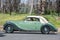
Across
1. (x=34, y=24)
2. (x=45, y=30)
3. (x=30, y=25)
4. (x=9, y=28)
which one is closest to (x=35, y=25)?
(x=34, y=24)

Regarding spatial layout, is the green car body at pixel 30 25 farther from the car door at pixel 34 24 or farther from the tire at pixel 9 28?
the tire at pixel 9 28

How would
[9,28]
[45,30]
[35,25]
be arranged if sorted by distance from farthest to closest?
[9,28], [45,30], [35,25]

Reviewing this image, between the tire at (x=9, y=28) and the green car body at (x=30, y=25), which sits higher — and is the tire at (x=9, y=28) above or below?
below

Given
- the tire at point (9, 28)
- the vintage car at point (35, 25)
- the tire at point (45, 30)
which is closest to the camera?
the vintage car at point (35, 25)

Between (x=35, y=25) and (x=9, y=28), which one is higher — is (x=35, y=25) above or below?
above

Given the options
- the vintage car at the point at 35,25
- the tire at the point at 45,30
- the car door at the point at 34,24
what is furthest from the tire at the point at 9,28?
the tire at the point at 45,30

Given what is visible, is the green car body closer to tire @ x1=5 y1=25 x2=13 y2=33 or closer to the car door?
the car door

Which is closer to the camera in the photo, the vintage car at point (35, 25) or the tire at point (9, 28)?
the vintage car at point (35, 25)

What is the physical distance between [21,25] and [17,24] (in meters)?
0.32

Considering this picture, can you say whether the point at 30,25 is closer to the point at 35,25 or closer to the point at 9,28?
the point at 35,25

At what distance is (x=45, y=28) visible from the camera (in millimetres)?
20219

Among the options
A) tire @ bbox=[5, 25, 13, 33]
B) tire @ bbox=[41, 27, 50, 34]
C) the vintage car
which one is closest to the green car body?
the vintage car

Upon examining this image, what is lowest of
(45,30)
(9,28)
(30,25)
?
(45,30)

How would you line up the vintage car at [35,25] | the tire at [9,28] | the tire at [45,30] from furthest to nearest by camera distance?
1. the tire at [9,28]
2. the tire at [45,30]
3. the vintage car at [35,25]
